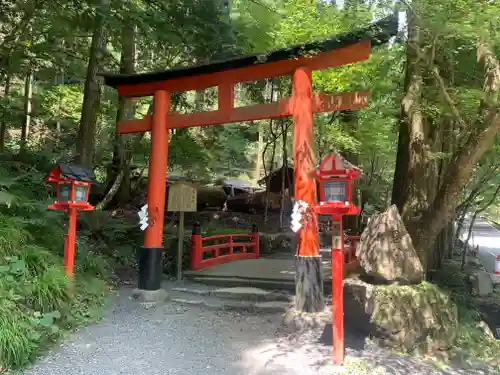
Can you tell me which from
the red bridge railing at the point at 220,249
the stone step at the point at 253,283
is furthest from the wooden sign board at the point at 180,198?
the stone step at the point at 253,283

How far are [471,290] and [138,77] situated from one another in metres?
9.27

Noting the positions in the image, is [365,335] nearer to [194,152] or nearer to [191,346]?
[191,346]

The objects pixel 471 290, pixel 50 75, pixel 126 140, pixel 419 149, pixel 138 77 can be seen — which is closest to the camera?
pixel 419 149

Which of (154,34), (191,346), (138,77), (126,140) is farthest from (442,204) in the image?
(126,140)

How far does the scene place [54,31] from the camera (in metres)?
9.51

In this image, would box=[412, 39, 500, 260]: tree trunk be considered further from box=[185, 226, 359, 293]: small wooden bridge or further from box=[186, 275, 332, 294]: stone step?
box=[186, 275, 332, 294]: stone step

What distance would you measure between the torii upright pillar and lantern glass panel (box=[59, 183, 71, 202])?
3.45 meters

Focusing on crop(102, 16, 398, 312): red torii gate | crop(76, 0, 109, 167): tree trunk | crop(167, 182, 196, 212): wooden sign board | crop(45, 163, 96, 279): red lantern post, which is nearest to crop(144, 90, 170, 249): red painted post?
crop(102, 16, 398, 312): red torii gate

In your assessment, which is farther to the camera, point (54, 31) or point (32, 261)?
point (54, 31)

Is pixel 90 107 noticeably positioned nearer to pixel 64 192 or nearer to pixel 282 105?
pixel 64 192

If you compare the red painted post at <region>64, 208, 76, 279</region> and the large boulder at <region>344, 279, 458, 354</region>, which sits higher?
the red painted post at <region>64, 208, 76, 279</region>

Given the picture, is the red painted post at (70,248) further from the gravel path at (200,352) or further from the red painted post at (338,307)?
the red painted post at (338,307)

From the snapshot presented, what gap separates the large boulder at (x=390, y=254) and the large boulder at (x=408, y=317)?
16cm

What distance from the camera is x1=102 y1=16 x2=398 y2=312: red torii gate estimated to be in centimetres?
631
